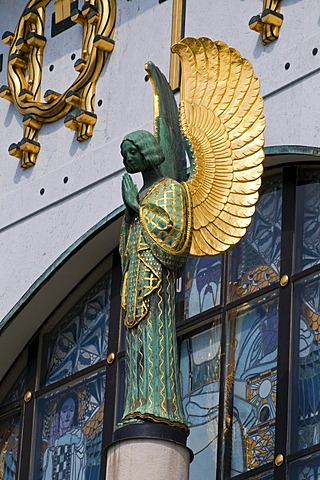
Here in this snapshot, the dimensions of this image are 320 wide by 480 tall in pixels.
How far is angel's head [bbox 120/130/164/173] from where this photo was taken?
10734 mm

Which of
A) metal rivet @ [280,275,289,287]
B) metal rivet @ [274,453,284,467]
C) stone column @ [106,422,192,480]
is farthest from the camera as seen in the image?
metal rivet @ [280,275,289,287]

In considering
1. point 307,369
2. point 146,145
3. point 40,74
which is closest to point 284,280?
point 307,369

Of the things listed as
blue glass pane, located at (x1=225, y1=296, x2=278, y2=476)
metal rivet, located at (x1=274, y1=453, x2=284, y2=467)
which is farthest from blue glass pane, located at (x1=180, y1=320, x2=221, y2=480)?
metal rivet, located at (x1=274, y1=453, x2=284, y2=467)

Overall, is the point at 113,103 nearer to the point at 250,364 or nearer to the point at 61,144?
the point at 61,144

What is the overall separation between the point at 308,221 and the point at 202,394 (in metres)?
1.07

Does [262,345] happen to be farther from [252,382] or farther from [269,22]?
[269,22]

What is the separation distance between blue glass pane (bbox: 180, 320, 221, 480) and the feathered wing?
112 cm

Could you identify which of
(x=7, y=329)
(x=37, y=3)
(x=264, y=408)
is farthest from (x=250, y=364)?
(x=37, y=3)

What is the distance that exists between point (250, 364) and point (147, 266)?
3.75ft

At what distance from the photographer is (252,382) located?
11406 mm

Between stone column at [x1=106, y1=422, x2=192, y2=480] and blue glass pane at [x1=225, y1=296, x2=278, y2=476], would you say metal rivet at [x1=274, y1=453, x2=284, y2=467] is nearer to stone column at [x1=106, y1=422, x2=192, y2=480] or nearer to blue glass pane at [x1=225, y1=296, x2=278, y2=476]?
blue glass pane at [x1=225, y1=296, x2=278, y2=476]

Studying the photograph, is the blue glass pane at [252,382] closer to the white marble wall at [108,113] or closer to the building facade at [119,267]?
the building facade at [119,267]

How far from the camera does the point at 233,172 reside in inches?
427

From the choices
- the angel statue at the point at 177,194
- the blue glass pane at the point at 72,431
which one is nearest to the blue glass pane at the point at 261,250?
the angel statue at the point at 177,194
